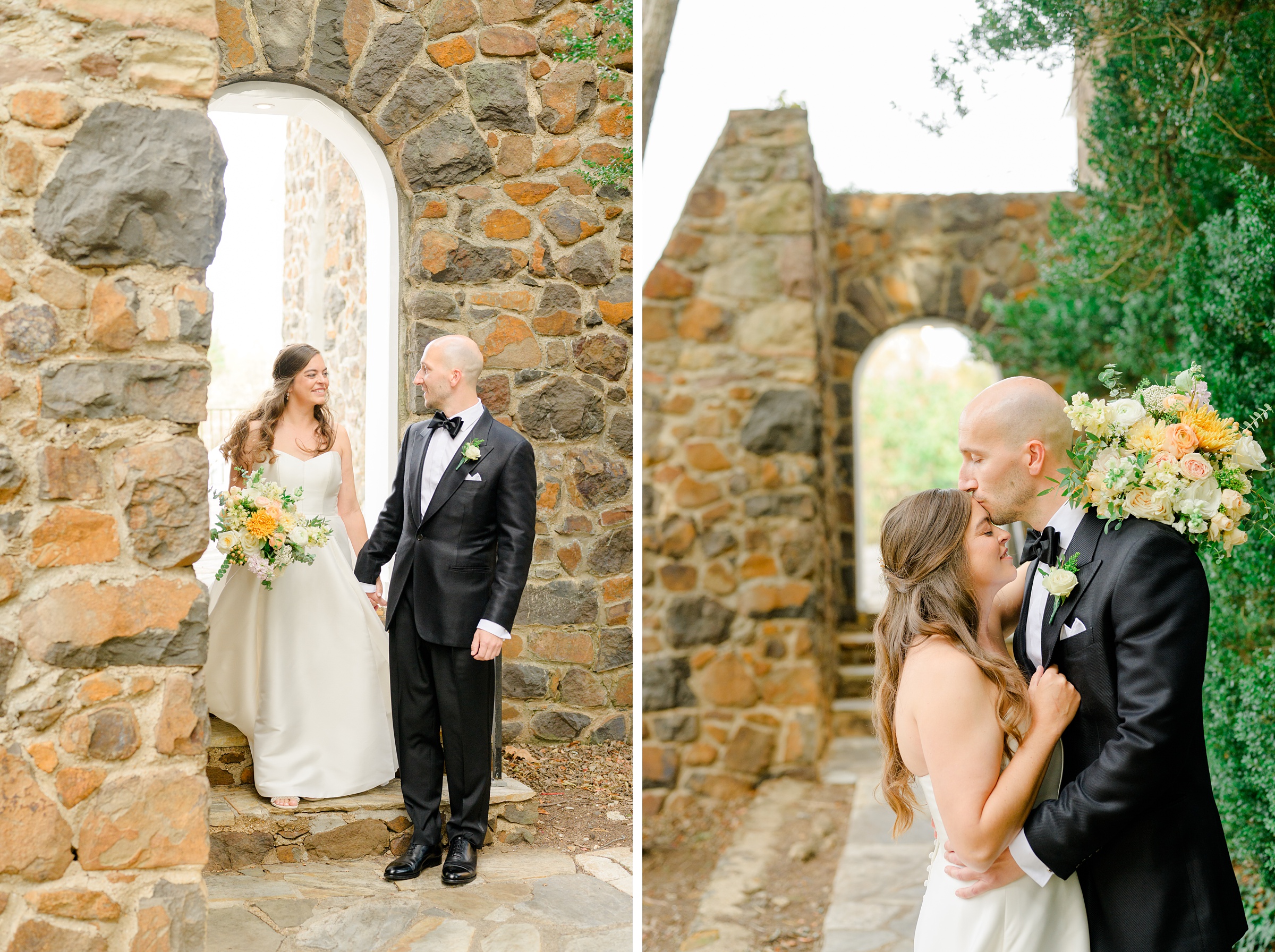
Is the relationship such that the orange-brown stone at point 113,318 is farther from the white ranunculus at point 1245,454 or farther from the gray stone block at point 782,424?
the gray stone block at point 782,424

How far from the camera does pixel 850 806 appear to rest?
5.51m

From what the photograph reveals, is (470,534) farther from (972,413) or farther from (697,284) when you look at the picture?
(697,284)

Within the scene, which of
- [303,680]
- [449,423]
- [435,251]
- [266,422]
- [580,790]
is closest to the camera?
[449,423]

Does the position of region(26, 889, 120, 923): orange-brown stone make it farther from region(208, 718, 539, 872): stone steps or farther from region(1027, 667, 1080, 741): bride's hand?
region(1027, 667, 1080, 741): bride's hand

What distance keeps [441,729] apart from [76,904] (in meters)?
1.28

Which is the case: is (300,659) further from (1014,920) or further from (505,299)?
(1014,920)

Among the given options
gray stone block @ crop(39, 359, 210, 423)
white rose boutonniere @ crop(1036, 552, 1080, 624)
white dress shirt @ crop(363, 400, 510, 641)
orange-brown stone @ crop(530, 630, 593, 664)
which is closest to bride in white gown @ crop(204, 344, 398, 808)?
white dress shirt @ crop(363, 400, 510, 641)

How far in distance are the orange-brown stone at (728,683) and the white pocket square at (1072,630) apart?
4072 millimetres

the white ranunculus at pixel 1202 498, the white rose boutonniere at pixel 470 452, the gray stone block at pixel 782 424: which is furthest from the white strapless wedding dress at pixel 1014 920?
the gray stone block at pixel 782 424

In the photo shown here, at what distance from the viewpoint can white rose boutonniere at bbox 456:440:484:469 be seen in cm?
321

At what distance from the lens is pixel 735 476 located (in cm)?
598

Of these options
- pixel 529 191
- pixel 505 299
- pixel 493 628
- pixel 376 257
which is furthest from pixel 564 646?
pixel 529 191

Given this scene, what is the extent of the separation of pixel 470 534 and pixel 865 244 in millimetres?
4868

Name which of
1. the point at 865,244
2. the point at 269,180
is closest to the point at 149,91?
the point at 865,244
